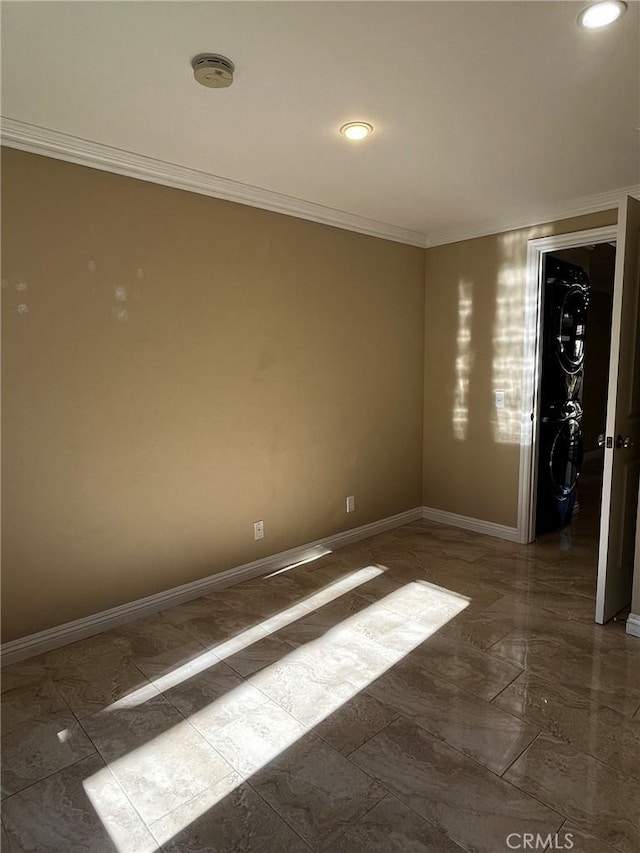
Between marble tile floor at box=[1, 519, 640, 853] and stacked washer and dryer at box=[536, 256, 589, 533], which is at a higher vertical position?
stacked washer and dryer at box=[536, 256, 589, 533]

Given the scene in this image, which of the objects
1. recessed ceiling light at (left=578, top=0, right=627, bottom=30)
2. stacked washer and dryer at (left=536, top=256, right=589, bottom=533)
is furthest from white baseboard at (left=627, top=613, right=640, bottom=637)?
recessed ceiling light at (left=578, top=0, right=627, bottom=30)

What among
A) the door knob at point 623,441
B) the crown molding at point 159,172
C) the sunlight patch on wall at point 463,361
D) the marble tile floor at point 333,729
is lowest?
the marble tile floor at point 333,729

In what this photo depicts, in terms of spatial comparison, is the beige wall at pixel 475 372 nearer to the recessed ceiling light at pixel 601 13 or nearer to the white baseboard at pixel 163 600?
the white baseboard at pixel 163 600

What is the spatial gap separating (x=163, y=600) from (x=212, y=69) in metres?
2.58

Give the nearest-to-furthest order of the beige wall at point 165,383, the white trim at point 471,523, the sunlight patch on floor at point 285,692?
the sunlight patch on floor at point 285,692
the beige wall at point 165,383
the white trim at point 471,523

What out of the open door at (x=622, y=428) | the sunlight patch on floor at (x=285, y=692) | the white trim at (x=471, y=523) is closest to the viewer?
the sunlight patch on floor at (x=285, y=692)

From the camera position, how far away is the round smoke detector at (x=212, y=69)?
1.78m

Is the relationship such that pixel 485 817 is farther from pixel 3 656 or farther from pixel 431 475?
pixel 431 475

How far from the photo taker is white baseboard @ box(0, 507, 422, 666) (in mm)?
2496

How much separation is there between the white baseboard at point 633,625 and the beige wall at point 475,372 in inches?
53.5

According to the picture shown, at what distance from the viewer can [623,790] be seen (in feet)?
5.60

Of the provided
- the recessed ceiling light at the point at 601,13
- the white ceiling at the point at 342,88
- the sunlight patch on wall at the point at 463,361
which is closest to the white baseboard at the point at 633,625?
the sunlight patch on wall at the point at 463,361

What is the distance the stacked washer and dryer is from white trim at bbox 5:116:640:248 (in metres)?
0.46

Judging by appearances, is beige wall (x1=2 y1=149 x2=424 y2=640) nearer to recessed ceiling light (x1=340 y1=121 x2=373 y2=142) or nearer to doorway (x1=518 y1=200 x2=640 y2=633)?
recessed ceiling light (x1=340 y1=121 x2=373 y2=142)
